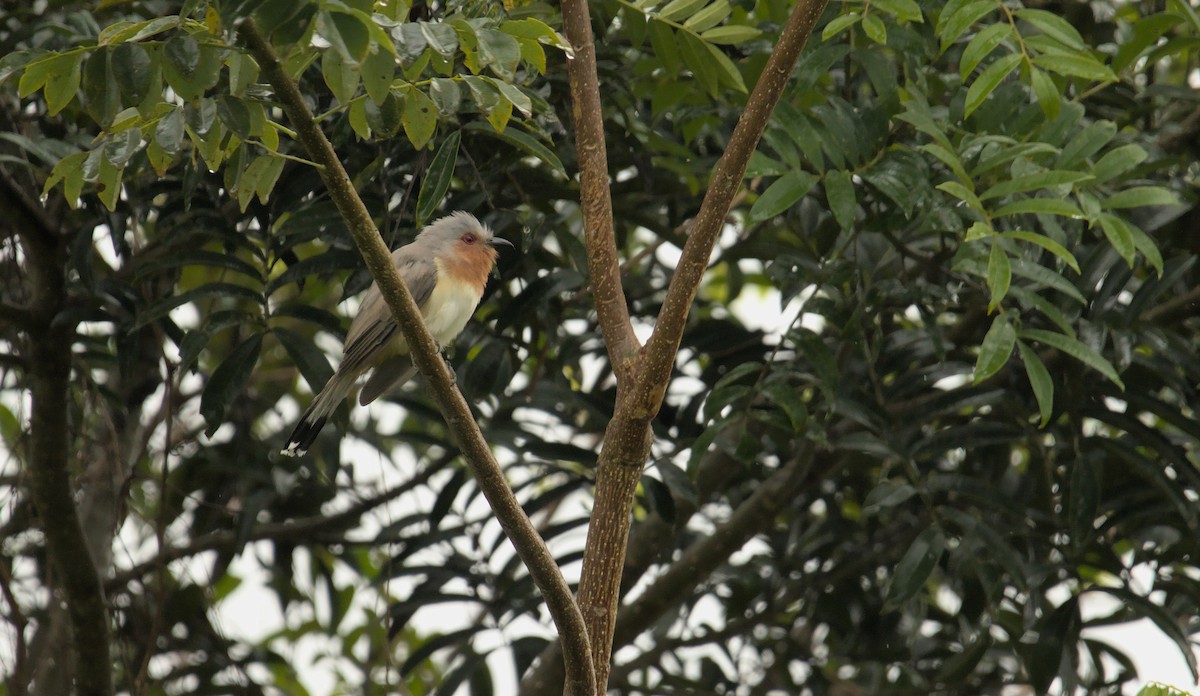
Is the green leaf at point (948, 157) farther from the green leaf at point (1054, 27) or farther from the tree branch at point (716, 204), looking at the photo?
the tree branch at point (716, 204)

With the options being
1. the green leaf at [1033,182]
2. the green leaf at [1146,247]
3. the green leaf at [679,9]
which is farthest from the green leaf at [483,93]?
the green leaf at [1146,247]

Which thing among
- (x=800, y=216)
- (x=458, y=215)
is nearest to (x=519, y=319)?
(x=458, y=215)

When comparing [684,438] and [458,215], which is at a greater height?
[458,215]

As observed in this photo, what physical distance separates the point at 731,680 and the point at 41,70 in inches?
145

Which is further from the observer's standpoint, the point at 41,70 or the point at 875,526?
the point at 875,526

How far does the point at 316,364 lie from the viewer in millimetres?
3766

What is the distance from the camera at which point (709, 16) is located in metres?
3.32

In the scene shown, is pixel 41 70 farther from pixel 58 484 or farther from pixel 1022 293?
pixel 1022 293

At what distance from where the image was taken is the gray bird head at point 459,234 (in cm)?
414

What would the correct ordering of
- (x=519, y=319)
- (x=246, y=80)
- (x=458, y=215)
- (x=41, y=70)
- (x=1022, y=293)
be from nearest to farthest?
(x=246, y=80) < (x=41, y=70) < (x=1022, y=293) < (x=519, y=319) < (x=458, y=215)

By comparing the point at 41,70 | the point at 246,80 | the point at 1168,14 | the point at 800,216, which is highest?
the point at 800,216

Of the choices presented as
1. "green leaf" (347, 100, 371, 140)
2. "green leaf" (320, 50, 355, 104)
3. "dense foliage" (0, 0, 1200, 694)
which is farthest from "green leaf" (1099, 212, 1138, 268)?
"green leaf" (320, 50, 355, 104)

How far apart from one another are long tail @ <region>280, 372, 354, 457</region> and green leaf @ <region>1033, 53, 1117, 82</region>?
223cm

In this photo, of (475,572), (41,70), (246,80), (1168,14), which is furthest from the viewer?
(475,572)
